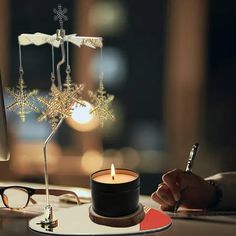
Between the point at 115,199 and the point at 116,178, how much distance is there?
4cm

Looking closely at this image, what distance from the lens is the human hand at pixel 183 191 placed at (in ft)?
2.58

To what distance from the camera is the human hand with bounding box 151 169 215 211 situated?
79cm

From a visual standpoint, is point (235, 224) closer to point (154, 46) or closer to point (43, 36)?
point (43, 36)

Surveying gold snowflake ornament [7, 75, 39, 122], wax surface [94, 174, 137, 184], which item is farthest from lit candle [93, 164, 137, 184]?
gold snowflake ornament [7, 75, 39, 122]

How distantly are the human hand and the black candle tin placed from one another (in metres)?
0.11

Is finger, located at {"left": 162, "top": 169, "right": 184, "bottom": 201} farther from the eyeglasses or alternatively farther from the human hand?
the eyeglasses

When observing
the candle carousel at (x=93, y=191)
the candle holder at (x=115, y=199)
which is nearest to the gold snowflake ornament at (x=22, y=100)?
the candle carousel at (x=93, y=191)

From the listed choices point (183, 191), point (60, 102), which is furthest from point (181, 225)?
point (60, 102)

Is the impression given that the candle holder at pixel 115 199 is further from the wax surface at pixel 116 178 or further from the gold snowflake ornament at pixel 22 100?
the gold snowflake ornament at pixel 22 100

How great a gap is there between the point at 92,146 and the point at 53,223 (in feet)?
6.58

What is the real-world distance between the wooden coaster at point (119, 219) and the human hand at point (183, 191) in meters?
0.09

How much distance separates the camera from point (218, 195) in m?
0.82

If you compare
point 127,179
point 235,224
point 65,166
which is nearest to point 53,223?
point 127,179

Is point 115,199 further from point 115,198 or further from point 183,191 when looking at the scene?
point 183,191
